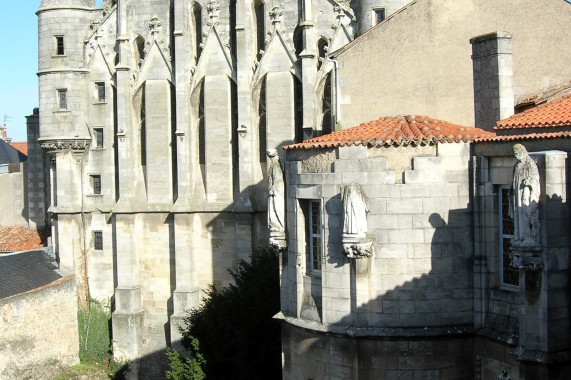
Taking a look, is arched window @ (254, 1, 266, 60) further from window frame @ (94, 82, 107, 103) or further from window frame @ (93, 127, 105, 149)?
window frame @ (93, 127, 105, 149)

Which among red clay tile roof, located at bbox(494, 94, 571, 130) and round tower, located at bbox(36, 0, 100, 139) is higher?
round tower, located at bbox(36, 0, 100, 139)

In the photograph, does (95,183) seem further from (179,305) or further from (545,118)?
(545,118)

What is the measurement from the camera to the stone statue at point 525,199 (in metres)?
12.5

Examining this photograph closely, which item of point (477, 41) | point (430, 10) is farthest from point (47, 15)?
point (477, 41)

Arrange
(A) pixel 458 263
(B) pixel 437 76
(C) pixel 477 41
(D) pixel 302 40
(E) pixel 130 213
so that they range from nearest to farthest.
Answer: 1. (A) pixel 458 263
2. (C) pixel 477 41
3. (B) pixel 437 76
4. (D) pixel 302 40
5. (E) pixel 130 213

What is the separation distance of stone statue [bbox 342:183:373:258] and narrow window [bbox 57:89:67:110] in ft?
78.8

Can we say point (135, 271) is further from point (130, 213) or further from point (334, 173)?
point (334, 173)

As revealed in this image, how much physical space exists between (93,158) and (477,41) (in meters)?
21.8

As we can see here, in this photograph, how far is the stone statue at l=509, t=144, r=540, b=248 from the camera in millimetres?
12461

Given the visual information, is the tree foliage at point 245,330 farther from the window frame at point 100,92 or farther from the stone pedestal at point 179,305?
the window frame at point 100,92

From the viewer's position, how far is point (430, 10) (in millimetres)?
21250

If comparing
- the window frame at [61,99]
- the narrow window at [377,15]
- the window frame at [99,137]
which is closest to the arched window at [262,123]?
the narrow window at [377,15]

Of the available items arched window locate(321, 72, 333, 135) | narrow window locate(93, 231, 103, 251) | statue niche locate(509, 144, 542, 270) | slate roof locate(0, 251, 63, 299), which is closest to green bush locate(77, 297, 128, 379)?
slate roof locate(0, 251, 63, 299)

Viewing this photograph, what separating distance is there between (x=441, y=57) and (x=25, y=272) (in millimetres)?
19663
